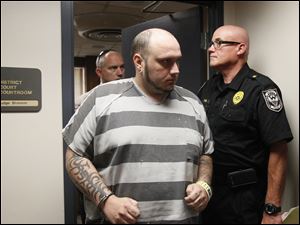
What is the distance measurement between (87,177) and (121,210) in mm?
161

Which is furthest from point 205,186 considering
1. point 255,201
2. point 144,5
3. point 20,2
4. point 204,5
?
point 144,5

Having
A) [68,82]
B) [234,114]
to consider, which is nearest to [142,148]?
[234,114]

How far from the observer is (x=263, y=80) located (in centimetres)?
152

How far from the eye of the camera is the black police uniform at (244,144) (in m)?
1.45

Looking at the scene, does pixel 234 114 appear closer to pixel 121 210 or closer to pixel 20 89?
pixel 121 210

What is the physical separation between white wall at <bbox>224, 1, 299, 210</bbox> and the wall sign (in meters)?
1.18

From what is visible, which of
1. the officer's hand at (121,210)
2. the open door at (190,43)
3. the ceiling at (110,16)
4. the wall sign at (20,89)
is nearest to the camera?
the officer's hand at (121,210)

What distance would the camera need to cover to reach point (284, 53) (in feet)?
5.32

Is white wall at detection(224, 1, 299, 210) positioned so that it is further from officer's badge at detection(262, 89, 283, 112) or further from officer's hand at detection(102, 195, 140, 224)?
officer's hand at detection(102, 195, 140, 224)

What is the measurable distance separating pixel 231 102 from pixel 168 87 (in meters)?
0.52

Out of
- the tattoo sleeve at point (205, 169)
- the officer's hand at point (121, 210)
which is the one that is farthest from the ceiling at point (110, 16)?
the officer's hand at point (121, 210)

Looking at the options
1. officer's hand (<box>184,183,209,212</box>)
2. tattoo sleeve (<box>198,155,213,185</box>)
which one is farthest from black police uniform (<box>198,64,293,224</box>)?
officer's hand (<box>184,183,209,212</box>)

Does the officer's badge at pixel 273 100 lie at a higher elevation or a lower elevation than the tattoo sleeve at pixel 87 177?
higher

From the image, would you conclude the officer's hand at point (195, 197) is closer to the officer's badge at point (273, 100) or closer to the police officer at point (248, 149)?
the police officer at point (248, 149)
